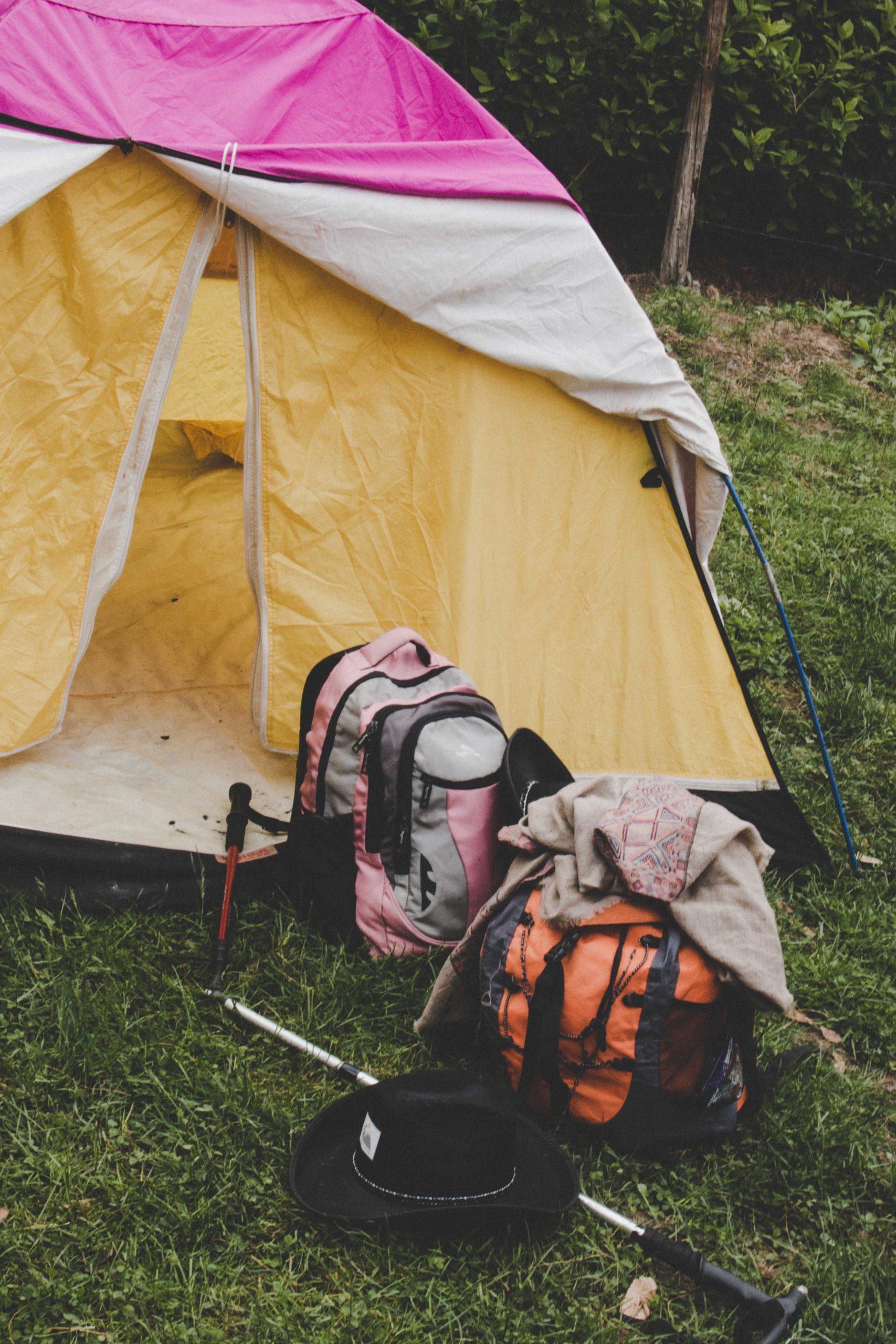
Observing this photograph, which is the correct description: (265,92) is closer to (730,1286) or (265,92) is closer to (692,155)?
(730,1286)

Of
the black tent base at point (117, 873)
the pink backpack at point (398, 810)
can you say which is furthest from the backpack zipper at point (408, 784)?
the black tent base at point (117, 873)

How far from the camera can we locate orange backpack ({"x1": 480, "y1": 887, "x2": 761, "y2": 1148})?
2.10 metres

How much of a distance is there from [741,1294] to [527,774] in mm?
1119

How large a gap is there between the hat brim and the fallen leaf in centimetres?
17

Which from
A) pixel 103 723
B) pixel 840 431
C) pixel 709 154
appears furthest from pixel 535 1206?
pixel 709 154

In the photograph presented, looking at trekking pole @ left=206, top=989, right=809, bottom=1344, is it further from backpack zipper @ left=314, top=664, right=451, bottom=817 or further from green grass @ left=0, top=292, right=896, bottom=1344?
backpack zipper @ left=314, top=664, right=451, bottom=817

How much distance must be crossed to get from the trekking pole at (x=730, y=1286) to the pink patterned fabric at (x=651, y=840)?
1.87 feet

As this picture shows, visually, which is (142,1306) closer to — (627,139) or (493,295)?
(493,295)

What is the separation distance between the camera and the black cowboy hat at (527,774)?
247 centimetres

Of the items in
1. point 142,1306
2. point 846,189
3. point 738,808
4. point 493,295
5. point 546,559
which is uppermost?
point 846,189

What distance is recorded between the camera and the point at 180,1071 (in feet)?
7.39

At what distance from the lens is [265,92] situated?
2762 mm

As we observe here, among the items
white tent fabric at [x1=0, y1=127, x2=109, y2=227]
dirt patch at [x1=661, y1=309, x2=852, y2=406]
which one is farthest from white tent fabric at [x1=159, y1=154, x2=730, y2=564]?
dirt patch at [x1=661, y1=309, x2=852, y2=406]

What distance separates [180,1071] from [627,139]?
5.62 metres
